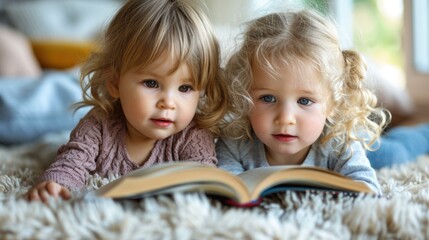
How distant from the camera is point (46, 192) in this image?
89 cm

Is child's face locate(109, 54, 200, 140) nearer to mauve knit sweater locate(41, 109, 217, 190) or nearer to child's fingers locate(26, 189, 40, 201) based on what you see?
mauve knit sweater locate(41, 109, 217, 190)

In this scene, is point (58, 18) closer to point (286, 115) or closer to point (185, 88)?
point (185, 88)

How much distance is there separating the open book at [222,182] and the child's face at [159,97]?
0.62ft

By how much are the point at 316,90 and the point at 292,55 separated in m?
0.08

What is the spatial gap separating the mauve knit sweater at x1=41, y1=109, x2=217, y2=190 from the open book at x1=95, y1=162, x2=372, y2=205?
239 mm

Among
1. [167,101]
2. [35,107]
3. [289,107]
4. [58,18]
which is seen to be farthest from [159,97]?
[58,18]

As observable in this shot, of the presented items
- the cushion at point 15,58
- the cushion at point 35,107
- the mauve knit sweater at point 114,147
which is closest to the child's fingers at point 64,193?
the mauve knit sweater at point 114,147

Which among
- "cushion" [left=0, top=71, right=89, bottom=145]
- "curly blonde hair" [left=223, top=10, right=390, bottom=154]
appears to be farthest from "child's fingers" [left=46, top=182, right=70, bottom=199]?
"cushion" [left=0, top=71, right=89, bottom=145]

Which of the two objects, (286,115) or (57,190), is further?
(286,115)

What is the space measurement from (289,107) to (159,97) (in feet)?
0.77

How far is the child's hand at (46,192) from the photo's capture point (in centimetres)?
88

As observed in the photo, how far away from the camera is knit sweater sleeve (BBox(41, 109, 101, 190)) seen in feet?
3.28

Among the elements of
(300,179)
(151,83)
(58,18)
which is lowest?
(300,179)

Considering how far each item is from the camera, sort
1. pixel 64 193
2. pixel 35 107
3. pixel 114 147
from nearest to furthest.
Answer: pixel 64 193 → pixel 114 147 → pixel 35 107
